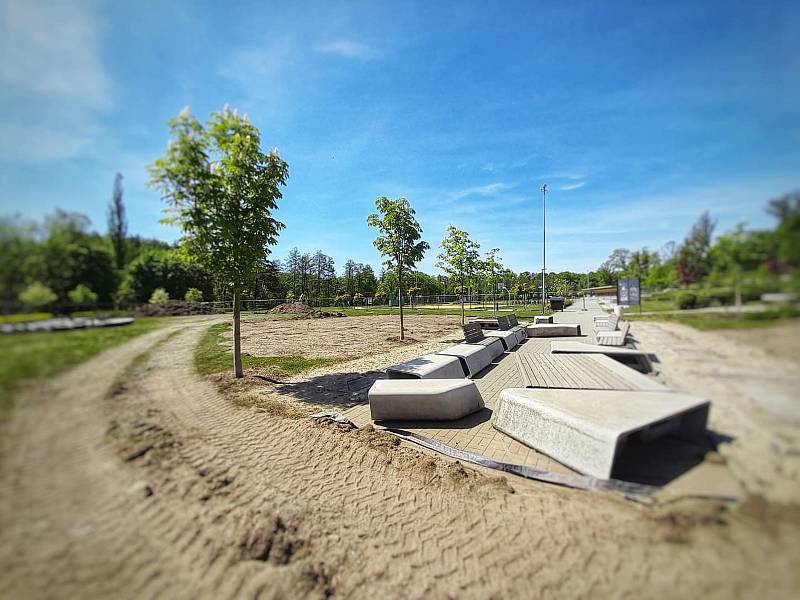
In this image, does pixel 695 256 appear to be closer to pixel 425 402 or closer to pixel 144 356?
pixel 144 356

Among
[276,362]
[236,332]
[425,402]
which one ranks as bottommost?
[276,362]

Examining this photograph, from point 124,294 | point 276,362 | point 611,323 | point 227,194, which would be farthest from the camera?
point 276,362

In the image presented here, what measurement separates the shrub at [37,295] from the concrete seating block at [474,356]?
761cm

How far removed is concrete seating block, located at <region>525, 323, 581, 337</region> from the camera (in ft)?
45.8

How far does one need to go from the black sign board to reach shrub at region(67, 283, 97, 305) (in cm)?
341

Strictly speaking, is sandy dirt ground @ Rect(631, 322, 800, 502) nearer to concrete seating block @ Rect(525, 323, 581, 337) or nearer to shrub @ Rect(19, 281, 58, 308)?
shrub @ Rect(19, 281, 58, 308)

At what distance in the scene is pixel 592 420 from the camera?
11.3ft

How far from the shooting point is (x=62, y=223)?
1.72 metres

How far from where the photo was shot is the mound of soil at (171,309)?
214 cm

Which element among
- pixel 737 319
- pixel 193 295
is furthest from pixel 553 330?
pixel 193 295

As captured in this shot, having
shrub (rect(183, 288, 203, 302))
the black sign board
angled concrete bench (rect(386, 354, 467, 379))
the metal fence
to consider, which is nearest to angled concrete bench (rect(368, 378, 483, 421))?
angled concrete bench (rect(386, 354, 467, 379))

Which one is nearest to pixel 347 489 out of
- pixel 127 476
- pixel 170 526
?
pixel 170 526

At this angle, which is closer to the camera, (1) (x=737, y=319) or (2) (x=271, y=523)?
(1) (x=737, y=319)

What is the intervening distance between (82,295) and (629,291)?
3486 mm
